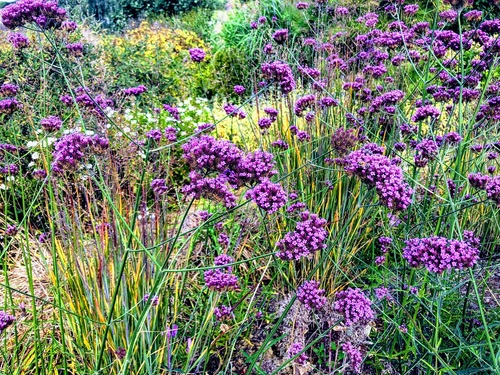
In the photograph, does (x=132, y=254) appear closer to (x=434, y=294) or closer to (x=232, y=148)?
(x=232, y=148)

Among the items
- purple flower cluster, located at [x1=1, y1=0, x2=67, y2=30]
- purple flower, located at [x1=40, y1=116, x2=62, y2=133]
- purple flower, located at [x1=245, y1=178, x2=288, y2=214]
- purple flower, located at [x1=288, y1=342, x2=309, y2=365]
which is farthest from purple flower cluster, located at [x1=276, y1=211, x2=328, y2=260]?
purple flower cluster, located at [x1=1, y1=0, x2=67, y2=30]

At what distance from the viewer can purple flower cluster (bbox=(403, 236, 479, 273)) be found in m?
1.62

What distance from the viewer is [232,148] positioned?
1.76 metres

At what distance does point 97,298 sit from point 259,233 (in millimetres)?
1269

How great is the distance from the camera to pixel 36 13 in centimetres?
211

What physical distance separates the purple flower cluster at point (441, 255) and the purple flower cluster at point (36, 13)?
1.85 meters

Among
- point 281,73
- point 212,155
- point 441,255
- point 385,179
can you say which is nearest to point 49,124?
point 212,155

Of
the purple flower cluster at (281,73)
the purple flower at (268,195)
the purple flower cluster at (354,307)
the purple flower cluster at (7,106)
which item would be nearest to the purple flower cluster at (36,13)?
the purple flower cluster at (7,106)

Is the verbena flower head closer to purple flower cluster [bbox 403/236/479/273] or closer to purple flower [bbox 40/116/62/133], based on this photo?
purple flower cluster [bbox 403/236/479/273]

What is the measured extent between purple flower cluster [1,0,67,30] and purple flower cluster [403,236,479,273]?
Answer: 72.8 inches

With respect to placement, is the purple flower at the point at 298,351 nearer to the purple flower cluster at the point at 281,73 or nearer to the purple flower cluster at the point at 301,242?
the purple flower cluster at the point at 301,242

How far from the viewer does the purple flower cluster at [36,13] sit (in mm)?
2076

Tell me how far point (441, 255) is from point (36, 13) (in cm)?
202

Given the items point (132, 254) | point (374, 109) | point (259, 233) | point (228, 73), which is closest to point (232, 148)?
point (132, 254)
